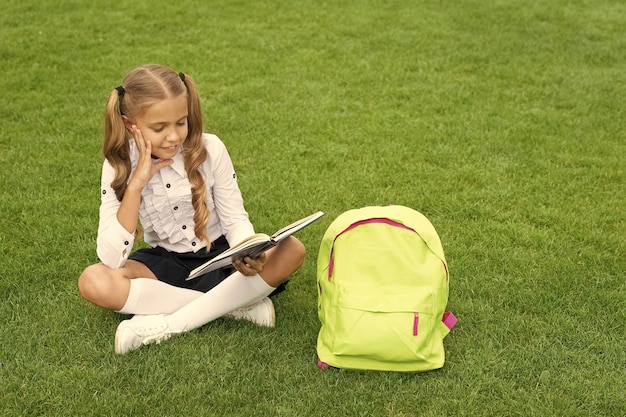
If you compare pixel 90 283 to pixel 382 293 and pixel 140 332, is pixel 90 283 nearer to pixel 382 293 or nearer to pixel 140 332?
pixel 140 332

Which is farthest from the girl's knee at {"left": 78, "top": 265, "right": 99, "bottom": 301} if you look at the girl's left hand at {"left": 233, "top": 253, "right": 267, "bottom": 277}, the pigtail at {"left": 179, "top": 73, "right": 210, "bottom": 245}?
the girl's left hand at {"left": 233, "top": 253, "right": 267, "bottom": 277}

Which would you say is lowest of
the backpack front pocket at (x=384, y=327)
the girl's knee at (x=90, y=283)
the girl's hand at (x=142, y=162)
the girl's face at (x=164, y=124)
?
the backpack front pocket at (x=384, y=327)

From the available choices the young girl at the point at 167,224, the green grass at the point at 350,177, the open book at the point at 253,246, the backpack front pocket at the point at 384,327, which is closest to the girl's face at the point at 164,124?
the young girl at the point at 167,224

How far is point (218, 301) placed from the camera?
11.6 ft

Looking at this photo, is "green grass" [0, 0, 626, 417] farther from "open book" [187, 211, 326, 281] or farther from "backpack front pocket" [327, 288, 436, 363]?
"open book" [187, 211, 326, 281]

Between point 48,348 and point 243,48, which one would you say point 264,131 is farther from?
point 48,348

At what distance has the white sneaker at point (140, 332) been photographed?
3400 mm

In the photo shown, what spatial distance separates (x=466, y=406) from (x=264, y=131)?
310cm

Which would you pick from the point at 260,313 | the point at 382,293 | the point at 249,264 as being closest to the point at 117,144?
the point at 249,264

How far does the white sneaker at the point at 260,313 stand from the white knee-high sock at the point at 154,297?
21cm

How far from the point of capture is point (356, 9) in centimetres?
873

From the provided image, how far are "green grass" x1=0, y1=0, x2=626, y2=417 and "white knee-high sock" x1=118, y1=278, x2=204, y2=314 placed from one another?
7.0 inches

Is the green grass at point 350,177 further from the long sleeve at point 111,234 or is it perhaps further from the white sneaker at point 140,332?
the long sleeve at point 111,234

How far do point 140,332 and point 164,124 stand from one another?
87cm
